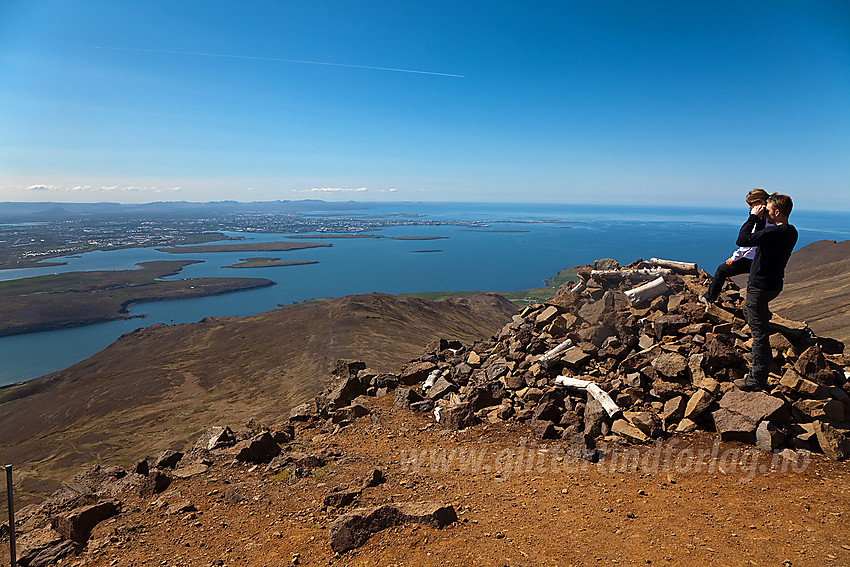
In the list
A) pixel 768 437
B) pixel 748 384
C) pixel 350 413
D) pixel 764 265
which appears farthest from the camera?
pixel 350 413

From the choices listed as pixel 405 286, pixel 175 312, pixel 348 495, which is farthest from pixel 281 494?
pixel 405 286

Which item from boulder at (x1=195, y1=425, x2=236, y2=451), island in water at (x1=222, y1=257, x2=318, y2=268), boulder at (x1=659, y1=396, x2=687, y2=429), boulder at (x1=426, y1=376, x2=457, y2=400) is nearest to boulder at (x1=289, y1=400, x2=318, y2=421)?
boulder at (x1=195, y1=425, x2=236, y2=451)

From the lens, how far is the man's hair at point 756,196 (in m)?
6.35

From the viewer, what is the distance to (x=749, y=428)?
19.7 feet

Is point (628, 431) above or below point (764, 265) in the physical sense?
below

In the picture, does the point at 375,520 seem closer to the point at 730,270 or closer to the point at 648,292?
the point at 730,270

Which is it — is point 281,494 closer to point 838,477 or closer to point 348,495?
point 348,495

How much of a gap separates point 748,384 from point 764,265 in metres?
1.89

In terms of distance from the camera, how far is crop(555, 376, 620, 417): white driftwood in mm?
7230

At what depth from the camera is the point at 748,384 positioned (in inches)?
257

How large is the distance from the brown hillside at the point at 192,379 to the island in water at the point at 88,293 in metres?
42.5

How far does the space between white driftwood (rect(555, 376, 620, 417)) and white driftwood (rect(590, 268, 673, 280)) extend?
214 inches

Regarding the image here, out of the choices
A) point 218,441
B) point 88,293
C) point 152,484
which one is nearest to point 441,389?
point 218,441

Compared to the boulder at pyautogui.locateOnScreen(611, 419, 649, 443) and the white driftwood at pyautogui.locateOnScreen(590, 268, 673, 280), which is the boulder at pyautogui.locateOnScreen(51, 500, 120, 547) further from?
the white driftwood at pyautogui.locateOnScreen(590, 268, 673, 280)
